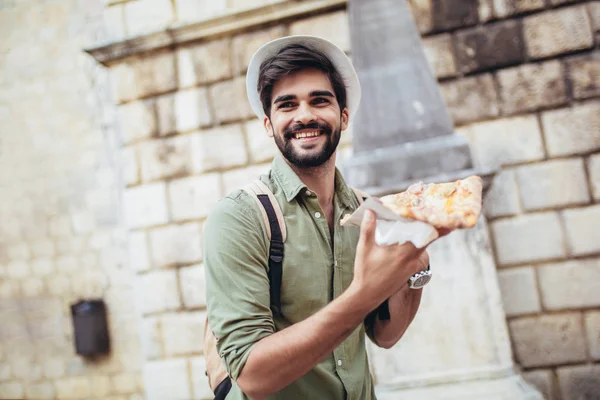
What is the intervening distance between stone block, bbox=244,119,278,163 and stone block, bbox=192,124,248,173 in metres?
0.06

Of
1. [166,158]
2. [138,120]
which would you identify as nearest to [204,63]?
[138,120]

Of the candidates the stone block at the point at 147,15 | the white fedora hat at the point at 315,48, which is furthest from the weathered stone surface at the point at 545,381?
the stone block at the point at 147,15

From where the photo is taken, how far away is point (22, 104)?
6309mm

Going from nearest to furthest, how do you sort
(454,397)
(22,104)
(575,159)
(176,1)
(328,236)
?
(328,236) < (454,397) < (575,159) < (176,1) < (22,104)

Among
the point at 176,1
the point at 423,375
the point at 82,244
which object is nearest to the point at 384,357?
the point at 423,375

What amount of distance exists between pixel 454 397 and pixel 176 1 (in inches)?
149

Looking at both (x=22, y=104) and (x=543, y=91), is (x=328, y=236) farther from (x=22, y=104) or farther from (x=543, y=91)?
(x=22, y=104)

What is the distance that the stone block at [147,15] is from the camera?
4.24 m

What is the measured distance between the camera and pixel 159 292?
4.19 metres

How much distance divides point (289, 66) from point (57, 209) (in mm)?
5529

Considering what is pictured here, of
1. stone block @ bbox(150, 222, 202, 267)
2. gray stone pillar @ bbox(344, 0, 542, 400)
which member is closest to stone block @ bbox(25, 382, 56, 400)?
stone block @ bbox(150, 222, 202, 267)

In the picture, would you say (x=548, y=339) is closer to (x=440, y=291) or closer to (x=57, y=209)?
(x=440, y=291)

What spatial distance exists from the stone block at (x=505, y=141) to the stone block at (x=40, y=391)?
565 cm

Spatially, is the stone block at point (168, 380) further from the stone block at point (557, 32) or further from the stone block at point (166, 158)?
the stone block at point (557, 32)
